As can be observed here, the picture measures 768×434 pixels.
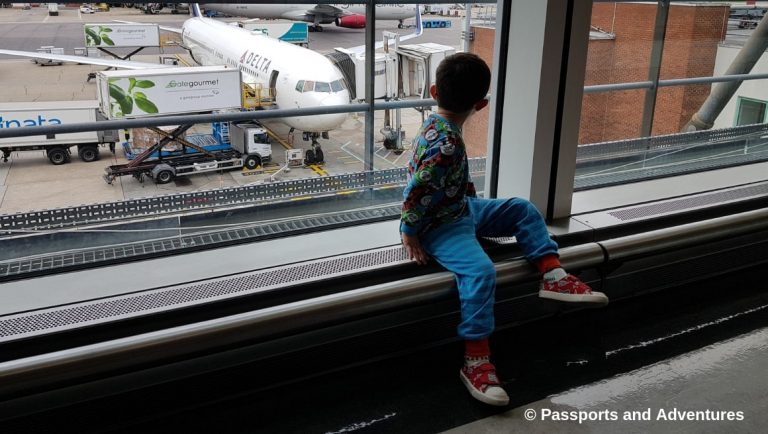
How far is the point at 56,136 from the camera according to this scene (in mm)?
4109

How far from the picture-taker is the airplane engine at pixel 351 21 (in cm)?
1410

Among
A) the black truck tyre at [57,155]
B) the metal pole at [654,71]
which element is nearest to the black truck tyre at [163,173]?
the black truck tyre at [57,155]

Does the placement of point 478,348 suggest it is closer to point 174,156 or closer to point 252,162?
point 174,156

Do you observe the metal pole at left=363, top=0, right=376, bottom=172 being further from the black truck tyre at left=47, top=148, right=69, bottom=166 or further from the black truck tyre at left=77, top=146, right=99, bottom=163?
the black truck tyre at left=47, top=148, right=69, bottom=166

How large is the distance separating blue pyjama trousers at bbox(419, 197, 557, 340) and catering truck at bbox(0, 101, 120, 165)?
305 cm

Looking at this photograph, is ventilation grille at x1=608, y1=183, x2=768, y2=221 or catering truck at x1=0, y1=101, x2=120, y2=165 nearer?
ventilation grille at x1=608, y1=183, x2=768, y2=221

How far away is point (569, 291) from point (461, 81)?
0.54 m

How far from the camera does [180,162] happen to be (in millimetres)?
4414

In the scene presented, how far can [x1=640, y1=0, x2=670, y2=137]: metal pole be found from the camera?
14.4 ft

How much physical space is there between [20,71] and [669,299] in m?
5.93

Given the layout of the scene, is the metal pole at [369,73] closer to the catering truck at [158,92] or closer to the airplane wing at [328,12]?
the catering truck at [158,92]

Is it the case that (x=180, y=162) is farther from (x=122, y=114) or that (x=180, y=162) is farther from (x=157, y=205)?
(x=157, y=205)

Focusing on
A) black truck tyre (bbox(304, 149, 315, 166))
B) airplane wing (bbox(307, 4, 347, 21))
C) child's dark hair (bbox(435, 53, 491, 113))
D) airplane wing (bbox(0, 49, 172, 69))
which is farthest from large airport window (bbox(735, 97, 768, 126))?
airplane wing (bbox(307, 4, 347, 21))

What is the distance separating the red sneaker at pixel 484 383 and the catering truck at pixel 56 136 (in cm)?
321
